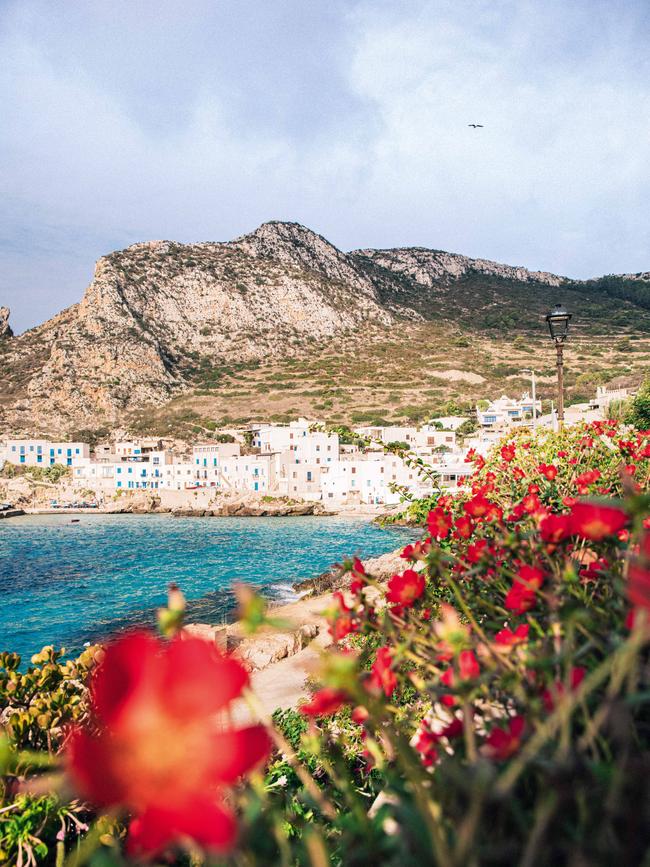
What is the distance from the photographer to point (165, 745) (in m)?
0.52

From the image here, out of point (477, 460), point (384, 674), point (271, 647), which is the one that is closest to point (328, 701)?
point (384, 674)

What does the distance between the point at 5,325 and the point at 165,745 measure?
281 feet

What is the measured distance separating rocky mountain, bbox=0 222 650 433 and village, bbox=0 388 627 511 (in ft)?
31.0

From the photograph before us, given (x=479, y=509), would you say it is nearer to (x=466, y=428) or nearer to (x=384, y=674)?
(x=384, y=674)

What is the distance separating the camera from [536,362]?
2235 inches

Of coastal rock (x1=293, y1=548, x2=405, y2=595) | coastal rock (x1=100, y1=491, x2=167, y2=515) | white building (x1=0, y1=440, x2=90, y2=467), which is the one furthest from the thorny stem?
white building (x1=0, y1=440, x2=90, y2=467)

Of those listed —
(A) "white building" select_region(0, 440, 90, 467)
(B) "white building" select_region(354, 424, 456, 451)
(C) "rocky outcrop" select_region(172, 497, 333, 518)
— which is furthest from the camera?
(A) "white building" select_region(0, 440, 90, 467)

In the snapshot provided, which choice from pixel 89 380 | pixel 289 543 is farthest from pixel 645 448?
pixel 89 380

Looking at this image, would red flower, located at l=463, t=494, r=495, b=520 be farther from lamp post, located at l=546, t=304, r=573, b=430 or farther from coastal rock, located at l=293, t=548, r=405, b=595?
coastal rock, located at l=293, t=548, r=405, b=595

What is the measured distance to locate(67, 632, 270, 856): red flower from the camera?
1.53ft

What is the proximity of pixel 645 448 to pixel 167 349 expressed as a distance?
67.0 meters

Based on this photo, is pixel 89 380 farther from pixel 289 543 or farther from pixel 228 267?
pixel 289 543

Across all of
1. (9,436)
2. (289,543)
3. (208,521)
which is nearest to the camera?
(289,543)

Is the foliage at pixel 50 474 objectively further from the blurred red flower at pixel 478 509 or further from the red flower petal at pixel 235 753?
the red flower petal at pixel 235 753
